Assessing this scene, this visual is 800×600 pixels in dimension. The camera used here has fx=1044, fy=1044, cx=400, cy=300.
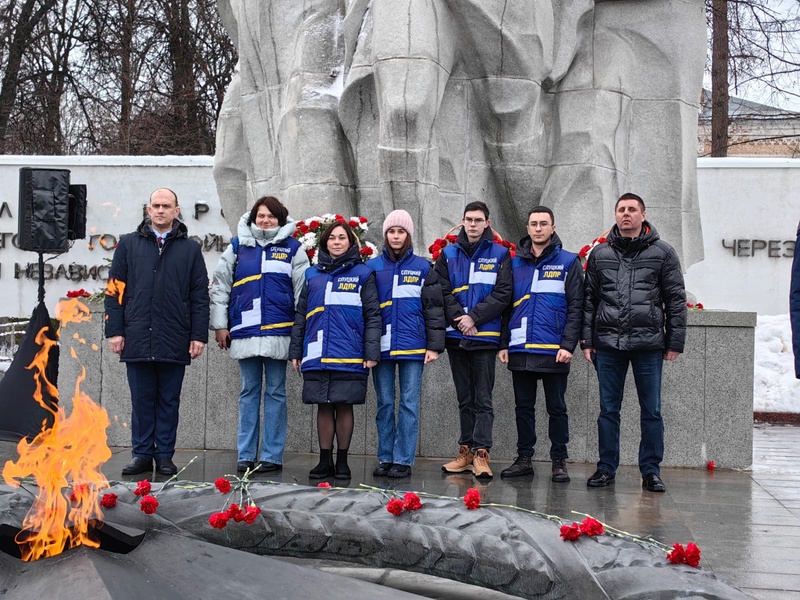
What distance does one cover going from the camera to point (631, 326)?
586 centimetres

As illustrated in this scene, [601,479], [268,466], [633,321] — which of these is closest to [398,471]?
[268,466]

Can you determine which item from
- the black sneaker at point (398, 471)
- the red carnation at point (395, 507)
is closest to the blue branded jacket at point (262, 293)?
the black sneaker at point (398, 471)

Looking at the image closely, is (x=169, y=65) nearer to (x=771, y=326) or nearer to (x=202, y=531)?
(x=771, y=326)

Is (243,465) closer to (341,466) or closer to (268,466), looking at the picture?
(268,466)

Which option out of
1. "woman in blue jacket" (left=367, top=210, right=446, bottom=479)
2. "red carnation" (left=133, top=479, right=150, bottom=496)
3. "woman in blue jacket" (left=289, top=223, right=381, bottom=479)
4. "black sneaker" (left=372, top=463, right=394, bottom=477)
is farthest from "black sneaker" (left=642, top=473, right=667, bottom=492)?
"red carnation" (left=133, top=479, right=150, bottom=496)

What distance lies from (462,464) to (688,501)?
1349 millimetres

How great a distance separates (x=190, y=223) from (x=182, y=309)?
918 cm

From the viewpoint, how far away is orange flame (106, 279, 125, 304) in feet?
19.5

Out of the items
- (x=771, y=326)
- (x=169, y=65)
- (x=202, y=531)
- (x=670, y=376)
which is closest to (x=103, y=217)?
(x=169, y=65)

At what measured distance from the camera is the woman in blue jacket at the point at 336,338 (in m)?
5.96

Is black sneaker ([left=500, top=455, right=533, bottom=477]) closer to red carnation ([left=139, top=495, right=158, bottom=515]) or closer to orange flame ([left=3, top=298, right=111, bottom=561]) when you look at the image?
red carnation ([left=139, top=495, right=158, bottom=515])

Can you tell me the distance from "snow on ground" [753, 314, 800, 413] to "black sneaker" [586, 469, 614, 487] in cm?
486

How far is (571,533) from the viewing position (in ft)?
10.6

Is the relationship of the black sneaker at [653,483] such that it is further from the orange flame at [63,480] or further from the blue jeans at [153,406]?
the orange flame at [63,480]
